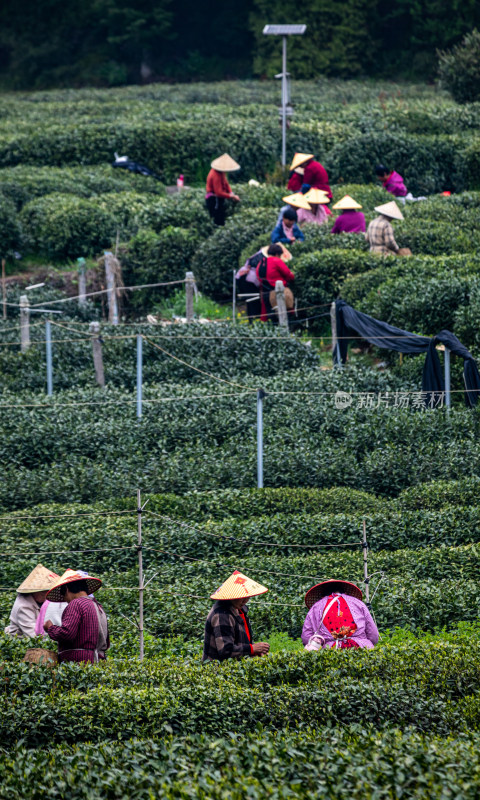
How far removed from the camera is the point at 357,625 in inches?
333

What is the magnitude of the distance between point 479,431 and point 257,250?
7260 millimetres

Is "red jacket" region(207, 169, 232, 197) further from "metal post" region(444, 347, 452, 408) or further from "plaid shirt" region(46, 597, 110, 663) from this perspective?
"plaid shirt" region(46, 597, 110, 663)

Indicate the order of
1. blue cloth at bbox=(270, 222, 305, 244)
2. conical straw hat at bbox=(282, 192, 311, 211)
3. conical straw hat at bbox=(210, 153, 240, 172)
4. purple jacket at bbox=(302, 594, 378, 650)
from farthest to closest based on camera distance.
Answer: conical straw hat at bbox=(210, 153, 240, 172) → conical straw hat at bbox=(282, 192, 311, 211) → blue cloth at bbox=(270, 222, 305, 244) → purple jacket at bbox=(302, 594, 378, 650)

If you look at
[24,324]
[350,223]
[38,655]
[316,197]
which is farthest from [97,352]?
[38,655]

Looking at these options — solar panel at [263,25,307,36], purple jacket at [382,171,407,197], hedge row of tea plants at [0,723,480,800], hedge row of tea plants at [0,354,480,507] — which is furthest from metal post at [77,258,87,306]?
hedge row of tea plants at [0,723,480,800]

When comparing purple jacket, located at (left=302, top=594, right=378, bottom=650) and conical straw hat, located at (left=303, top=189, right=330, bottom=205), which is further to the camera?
conical straw hat, located at (left=303, top=189, right=330, bottom=205)

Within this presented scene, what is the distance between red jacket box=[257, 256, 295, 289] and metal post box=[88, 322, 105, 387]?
3191mm

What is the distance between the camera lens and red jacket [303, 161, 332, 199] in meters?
22.5

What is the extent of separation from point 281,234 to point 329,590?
1234 centimetres

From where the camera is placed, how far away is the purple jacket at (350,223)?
2078 centimetres

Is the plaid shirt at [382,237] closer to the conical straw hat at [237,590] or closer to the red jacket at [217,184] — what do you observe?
the red jacket at [217,184]

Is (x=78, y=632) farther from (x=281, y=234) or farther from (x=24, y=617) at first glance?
(x=281, y=234)

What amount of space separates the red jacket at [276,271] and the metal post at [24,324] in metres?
4.13

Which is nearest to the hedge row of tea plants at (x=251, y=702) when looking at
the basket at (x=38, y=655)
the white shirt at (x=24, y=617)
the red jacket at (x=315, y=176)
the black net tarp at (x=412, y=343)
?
the basket at (x=38, y=655)
